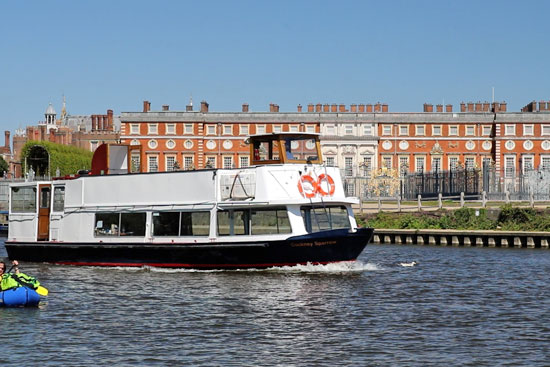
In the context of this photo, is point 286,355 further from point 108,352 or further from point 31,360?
point 31,360

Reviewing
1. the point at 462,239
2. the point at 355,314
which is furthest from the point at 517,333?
the point at 462,239

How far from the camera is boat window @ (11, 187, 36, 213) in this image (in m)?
36.2

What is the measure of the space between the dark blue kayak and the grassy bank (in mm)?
30676

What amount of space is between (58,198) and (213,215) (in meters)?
7.53

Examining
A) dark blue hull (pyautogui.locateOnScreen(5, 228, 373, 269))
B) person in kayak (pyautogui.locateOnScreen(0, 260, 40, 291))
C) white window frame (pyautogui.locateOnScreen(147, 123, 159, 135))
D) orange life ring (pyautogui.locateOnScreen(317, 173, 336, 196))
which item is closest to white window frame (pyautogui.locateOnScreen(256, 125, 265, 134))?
white window frame (pyautogui.locateOnScreen(147, 123, 159, 135))

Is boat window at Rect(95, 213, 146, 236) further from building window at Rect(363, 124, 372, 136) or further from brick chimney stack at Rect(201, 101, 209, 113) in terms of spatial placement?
building window at Rect(363, 124, 372, 136)

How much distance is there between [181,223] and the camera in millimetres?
32344

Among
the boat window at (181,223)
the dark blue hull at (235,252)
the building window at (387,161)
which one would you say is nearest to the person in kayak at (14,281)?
the dark blue hull at (235,252)

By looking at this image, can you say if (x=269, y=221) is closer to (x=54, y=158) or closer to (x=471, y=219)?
(x=471, y=219)

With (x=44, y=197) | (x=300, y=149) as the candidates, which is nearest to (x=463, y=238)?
(x=300, y=149)

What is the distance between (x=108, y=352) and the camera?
61.4 ft

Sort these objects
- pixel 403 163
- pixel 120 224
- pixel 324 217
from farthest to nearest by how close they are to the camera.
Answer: pixel 403 163
pixel 120 224
pixel 324 217

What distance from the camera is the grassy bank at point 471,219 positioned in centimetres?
4887

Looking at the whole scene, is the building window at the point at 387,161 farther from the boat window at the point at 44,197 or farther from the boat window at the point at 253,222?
the boat window at the point at 253,222
